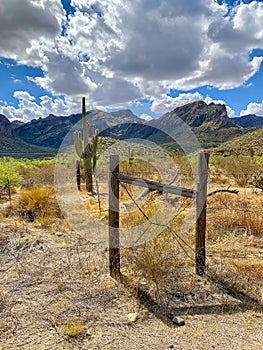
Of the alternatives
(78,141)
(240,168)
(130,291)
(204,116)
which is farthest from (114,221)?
(204,116)

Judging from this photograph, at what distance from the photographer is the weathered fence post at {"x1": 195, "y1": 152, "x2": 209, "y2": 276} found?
3707mm

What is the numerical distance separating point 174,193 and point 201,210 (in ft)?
1.44

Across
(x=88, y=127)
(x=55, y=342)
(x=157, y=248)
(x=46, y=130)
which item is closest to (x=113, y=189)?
(x=157, y=248)

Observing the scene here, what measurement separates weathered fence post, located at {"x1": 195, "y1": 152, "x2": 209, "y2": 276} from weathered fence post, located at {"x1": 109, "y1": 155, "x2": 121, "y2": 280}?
115 centimetres

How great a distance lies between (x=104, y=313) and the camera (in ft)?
10.4

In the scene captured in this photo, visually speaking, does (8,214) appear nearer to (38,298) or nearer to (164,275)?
(38,298)

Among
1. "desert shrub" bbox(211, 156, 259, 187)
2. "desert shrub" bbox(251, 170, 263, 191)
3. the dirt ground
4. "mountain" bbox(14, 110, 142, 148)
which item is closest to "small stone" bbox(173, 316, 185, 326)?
the dirt ground

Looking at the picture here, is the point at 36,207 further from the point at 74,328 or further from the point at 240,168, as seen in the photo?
the point at 240,168

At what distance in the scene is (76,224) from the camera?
21.6 ft

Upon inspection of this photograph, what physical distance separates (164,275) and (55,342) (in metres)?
1.65

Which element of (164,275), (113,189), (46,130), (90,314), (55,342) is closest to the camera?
(55,342)

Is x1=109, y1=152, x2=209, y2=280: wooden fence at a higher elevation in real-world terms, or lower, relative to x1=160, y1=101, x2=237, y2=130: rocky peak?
lower

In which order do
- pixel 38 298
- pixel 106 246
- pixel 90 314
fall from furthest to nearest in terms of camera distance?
1. pixel 106 246
2. pixel 38 298
3. pixel 90 314

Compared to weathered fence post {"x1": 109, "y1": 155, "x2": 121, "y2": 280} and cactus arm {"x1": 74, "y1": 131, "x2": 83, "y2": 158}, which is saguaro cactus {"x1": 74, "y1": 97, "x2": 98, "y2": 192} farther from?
weathered fence post {"x1": 109, "y1": 155, "x2": 121, "y2": 280}
